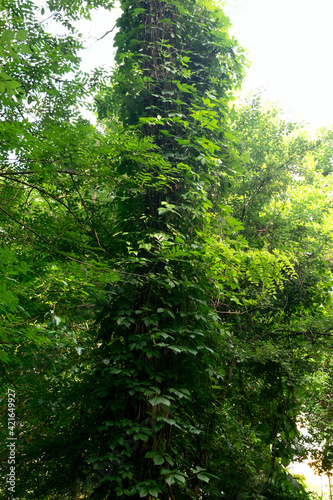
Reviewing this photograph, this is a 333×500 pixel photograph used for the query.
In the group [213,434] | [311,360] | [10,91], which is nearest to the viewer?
[10,91]

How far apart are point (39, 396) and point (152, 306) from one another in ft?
6.47

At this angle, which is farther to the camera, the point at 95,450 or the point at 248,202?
the point at 248,202

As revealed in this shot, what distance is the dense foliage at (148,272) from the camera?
2.67 metres

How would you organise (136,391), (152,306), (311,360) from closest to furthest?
(136,391) → (152,306) → (311,360)

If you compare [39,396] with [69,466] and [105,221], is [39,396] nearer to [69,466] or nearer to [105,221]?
[69,466]

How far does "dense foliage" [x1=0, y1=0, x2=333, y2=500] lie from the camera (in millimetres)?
2666

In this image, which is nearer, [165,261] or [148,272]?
[165,261]

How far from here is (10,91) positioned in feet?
4.85

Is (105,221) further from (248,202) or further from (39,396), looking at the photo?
(248,202)

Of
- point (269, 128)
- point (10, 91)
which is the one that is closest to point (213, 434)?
point (10, 91)

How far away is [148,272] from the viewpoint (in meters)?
3.23

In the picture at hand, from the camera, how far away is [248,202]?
20.2 ft

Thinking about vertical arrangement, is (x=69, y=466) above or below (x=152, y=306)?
below

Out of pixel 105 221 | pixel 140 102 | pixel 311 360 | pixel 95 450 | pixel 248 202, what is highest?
pixel 248 202
